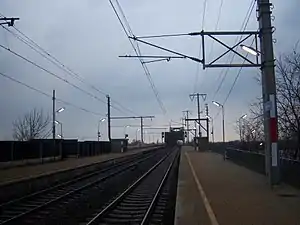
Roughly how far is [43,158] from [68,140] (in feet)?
40.3

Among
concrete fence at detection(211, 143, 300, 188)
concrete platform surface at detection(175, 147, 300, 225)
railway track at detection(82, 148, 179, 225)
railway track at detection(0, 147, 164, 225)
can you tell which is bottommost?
railway track at detection(82, 148, 179, 225)

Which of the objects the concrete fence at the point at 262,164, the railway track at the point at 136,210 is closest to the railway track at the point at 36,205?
the railway track at the point at 136,210

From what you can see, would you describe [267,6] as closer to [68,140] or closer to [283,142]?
[283,142]

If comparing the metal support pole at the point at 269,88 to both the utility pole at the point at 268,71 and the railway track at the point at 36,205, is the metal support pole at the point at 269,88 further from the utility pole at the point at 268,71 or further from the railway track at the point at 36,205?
the railway track at the point at 36,205

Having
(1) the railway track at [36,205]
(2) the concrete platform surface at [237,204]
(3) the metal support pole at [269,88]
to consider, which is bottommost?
(1) the railway track at [36,205]

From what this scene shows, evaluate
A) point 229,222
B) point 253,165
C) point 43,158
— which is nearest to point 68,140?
point 43,158

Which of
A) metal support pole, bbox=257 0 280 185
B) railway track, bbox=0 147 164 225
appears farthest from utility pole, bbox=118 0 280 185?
railway track, bbox=0 147 164 225

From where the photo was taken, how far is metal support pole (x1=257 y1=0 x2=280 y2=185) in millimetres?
19328

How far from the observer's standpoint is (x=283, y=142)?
28.2 meters

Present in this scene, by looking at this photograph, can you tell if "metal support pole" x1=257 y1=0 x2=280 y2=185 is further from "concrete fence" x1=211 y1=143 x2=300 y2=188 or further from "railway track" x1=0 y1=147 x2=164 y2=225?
"railway track" x1=0 y1=147 x2=164 y2=225

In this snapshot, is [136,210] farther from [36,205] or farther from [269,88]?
[269,88]

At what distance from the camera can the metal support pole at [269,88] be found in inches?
761

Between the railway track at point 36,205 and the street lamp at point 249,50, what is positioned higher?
the street lamp at point 249,50

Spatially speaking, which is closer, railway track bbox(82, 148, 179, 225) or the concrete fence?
railway track bbox(82, 148, 179, 225)
